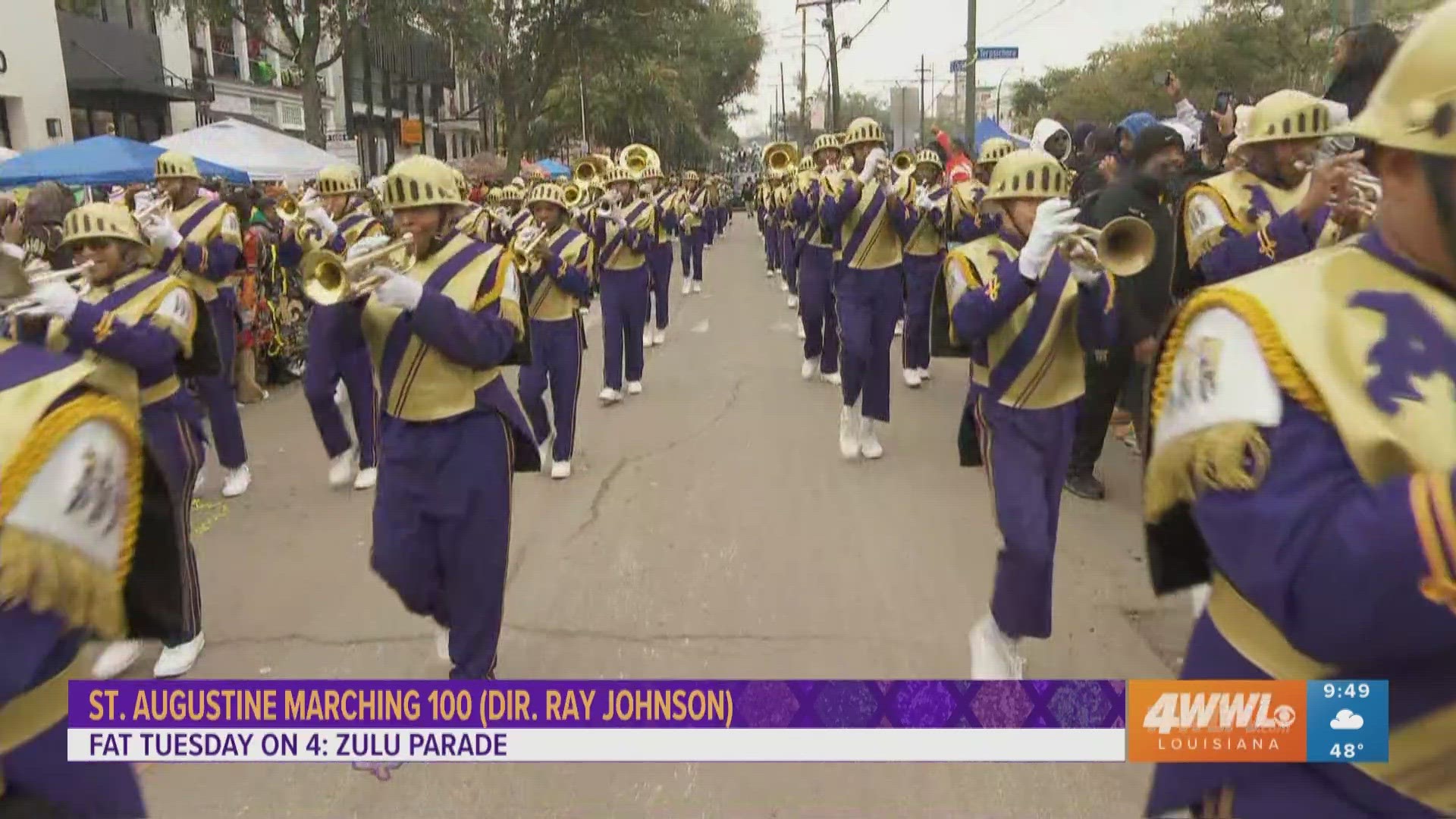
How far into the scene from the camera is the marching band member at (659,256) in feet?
40.6

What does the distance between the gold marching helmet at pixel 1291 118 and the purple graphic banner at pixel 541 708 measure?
2.50 metres

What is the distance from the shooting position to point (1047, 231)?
12.2ft

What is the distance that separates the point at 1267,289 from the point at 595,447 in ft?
22.5

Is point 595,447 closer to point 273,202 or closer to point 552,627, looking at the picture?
point 552,627

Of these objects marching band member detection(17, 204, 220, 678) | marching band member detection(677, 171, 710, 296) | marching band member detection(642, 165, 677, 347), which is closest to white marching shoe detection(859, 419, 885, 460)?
marching band member detection(17, 204, 220, 678)

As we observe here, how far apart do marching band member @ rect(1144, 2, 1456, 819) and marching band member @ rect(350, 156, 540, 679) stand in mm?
2683

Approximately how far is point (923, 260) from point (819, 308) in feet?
3.43

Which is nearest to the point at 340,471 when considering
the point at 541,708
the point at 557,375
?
the point at 557,375

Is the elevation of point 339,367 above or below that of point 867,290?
below

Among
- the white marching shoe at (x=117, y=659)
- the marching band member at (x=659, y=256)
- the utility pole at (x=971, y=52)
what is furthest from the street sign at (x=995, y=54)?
the white marching shoe at (x=117, y=659)

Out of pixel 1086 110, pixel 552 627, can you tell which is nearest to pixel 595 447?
pixel 552 627

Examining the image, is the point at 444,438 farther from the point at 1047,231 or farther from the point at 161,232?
the point at 161,232

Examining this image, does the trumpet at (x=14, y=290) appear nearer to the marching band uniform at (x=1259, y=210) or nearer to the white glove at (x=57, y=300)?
the white glove at (x=57, y=300)

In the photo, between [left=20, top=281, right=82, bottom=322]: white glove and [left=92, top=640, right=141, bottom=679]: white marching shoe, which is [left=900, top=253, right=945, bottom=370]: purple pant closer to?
[left=92, top=640, right=141, bottom=679]: white marching shoe
